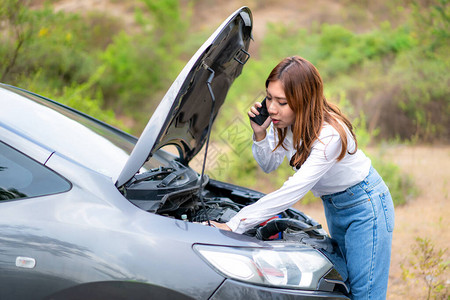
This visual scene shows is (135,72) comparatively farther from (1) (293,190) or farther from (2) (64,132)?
(1) (293,190)

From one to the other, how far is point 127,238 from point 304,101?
1076 millimetres

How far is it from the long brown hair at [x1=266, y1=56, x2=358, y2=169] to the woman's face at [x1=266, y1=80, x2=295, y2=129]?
24mm

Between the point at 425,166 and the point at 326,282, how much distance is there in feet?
18.3

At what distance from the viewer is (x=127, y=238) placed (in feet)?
5.90

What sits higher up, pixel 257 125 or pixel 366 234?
pixel 257 125

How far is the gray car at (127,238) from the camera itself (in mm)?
1757

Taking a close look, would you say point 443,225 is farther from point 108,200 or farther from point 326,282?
point 108,200

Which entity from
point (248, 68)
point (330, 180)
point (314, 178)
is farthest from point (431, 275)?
point (248, 68)

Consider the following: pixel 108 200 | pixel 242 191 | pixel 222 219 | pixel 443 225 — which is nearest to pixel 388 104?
pixel 443 225

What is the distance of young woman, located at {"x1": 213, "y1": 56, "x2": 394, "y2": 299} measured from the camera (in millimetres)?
2191

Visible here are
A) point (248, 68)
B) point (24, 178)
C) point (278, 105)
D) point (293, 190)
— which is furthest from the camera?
point (248, 68)

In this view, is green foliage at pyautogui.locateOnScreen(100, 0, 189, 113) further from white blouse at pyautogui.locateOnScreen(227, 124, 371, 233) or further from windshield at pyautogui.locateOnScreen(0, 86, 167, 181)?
white blouse at pyautogui.locateOnScreen(227, 124, 371, 233)

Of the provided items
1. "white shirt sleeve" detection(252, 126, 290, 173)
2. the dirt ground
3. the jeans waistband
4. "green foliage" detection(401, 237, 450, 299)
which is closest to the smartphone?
"white shirt sleeve" detection(252, 126, 290, 173)

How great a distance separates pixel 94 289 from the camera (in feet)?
5.75
